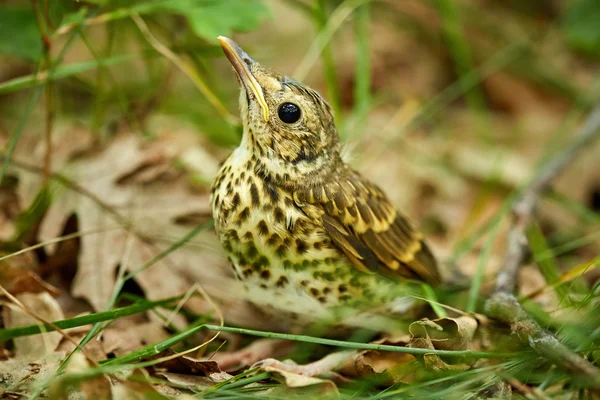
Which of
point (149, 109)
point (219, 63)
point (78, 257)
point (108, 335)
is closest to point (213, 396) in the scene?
point (108, 335)

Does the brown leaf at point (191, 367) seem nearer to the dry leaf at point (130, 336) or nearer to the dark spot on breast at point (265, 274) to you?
the dry leaf at point (130, 336)

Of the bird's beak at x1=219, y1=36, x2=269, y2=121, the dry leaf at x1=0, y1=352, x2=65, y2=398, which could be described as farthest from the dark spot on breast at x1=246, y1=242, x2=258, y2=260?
the dry leaf at x1=0, y1=352, x2=65, y2=398

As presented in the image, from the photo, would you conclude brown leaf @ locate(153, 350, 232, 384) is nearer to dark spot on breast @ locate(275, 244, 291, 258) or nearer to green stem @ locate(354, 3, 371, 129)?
dark spot on breast @ locate(275, 244, 291, 258)

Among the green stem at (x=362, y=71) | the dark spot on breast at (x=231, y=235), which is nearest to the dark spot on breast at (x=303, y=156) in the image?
the dark spot on breast at (x=231, y=235)

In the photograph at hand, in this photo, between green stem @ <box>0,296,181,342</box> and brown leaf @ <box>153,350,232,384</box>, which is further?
brown leaf @ <box>153,350,232,384</box>

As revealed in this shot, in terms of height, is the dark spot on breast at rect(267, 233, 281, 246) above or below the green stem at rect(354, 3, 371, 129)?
below

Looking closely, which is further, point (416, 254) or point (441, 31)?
point (441, 31)

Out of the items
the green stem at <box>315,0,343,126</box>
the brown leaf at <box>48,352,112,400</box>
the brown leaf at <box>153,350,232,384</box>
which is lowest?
the brown leaf at <box>153,350,232,384</box>

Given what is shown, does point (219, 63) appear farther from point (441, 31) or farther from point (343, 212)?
point (343, 212)
